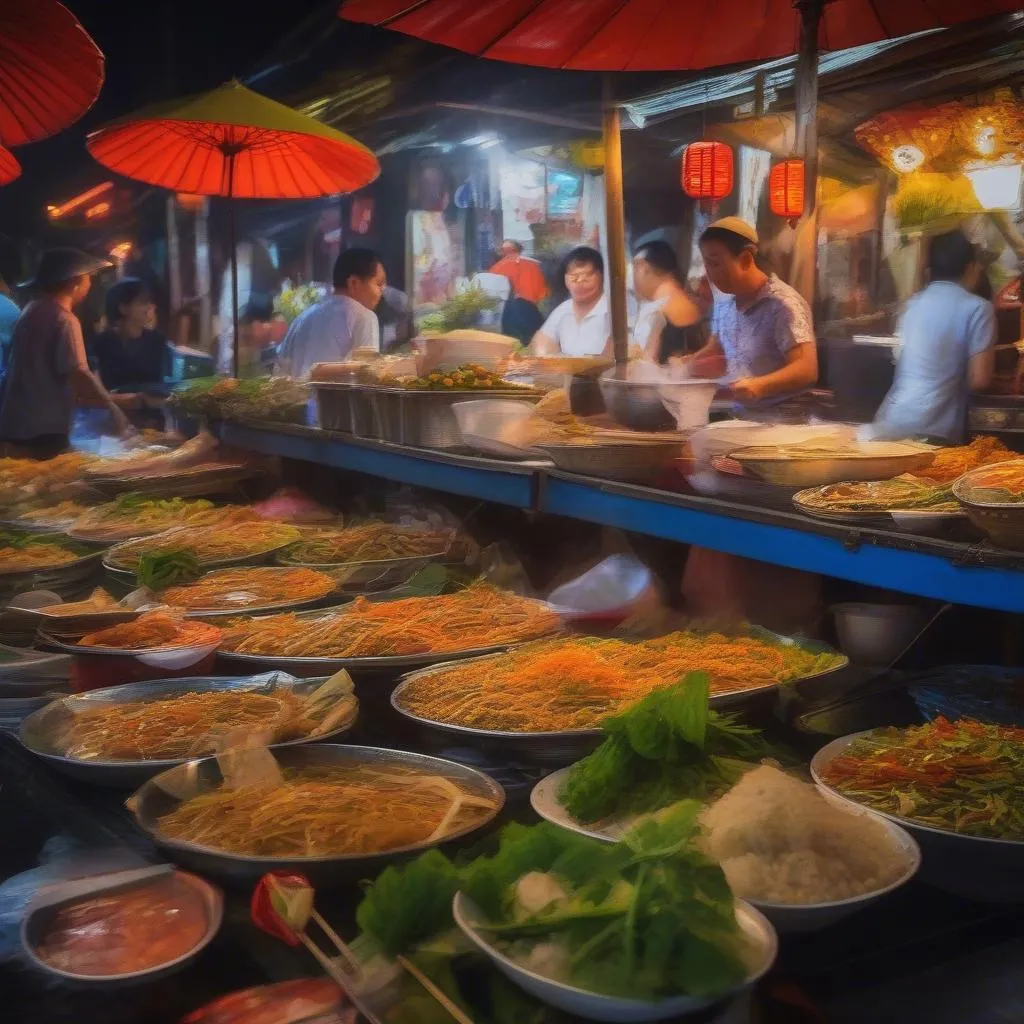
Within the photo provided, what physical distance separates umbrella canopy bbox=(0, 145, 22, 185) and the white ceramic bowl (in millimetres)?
4599

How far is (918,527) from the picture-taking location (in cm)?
Answer: 193

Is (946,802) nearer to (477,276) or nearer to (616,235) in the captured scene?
(616,235)

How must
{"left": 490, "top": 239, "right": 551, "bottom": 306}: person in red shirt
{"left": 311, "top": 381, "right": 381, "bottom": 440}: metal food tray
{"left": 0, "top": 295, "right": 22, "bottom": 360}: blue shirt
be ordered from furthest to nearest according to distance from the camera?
{"left": 490, "top": 239, "right": 551, "bottom": 306}: person in red shirt → {"left": 0, "top": 295, "right": 22, "bottom": 360}: blue shirt → {"left": 311, "top": 381, "right": 381, "bottom": 440}: metal food tray

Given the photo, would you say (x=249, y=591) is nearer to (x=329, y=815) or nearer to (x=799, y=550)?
(x=329, y=815)

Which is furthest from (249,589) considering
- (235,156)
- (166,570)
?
(235,156)

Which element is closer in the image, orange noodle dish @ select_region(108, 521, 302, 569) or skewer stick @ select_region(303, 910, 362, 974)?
skewer stick @ select_region(303, 910, 362, 974)

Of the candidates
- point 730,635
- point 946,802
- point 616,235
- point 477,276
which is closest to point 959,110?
point 616,235

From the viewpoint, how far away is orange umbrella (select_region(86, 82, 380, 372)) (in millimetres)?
4344

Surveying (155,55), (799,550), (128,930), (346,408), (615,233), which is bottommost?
(128,930)

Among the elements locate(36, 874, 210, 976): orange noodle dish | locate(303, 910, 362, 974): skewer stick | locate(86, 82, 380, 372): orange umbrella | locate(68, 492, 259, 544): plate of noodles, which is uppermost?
locate(86, 82, 380, 372): orange umbrella

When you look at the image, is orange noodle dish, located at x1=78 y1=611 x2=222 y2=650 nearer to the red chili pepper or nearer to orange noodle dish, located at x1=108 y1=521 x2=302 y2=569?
orange noodle dish, located at x1=108 y1=521 x2=302 y2=569

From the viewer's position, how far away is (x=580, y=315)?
22.5 feet

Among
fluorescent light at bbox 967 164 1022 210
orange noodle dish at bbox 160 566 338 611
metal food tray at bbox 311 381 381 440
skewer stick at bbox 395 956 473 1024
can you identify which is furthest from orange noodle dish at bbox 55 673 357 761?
fluorescent light at bbox 967 164 1022 210

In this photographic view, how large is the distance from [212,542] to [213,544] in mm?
26
